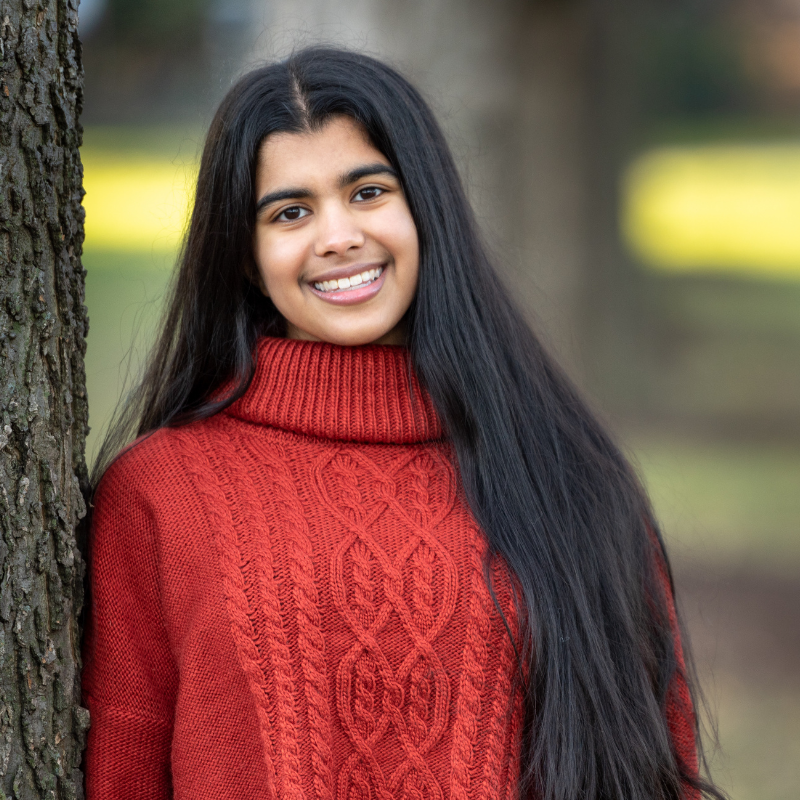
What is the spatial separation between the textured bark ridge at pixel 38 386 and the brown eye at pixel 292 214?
0.39 meters

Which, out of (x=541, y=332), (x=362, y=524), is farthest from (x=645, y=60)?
(x=362, y=524)

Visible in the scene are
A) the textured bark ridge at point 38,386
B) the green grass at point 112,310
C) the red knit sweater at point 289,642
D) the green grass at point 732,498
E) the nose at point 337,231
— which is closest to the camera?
the textured bark ridge at point 38,386

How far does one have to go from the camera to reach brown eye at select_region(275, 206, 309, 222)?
1.79 metres

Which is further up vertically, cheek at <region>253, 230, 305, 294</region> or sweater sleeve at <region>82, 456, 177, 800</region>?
cheek at <region>253, 230, 305, 294</region>

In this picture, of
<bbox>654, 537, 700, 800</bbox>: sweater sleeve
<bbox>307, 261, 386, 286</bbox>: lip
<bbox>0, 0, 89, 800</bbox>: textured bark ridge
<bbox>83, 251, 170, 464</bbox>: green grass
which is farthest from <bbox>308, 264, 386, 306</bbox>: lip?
<bbox>83, 251, 170, 464</bbox>: green grass

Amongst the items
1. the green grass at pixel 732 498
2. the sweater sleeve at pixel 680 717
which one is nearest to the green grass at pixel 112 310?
the green grass at pixel 732 498

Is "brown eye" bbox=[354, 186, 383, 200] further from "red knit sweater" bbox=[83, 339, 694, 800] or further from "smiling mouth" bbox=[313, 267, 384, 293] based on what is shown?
"red knit sweater" bbox=[83, 339, 694, 800]

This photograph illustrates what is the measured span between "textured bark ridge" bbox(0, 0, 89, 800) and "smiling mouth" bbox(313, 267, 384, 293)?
44 centimetres

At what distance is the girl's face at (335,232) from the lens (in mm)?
1746

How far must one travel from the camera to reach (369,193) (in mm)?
1788

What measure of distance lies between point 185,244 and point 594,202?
2439 mm

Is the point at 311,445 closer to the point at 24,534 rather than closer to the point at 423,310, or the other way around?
the point at 423,310

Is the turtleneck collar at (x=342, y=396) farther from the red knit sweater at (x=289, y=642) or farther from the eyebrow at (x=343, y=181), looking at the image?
the eyebrow at (x=343, y=181)

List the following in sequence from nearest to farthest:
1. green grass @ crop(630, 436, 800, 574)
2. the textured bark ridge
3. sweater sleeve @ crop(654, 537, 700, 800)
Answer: the textured bark ridge < sweater sleeve @ crop(654, 537, 700, 800) < green grass @ crop(630, 436, 800, 574)
